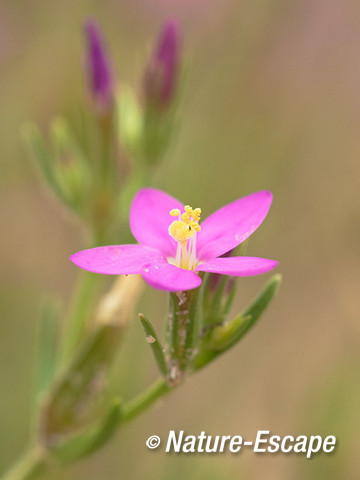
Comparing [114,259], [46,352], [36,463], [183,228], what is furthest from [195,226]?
[36,463]

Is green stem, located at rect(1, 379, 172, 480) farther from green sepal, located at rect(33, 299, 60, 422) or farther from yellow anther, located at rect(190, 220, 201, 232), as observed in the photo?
yellow anther, located at rect(190, 220, 201, 232)

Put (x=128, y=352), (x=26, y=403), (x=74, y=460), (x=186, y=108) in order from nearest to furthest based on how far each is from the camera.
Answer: (x=74, y=460) < (x=128, y=352) < (x=26, y=403) < (x=186, y=108)

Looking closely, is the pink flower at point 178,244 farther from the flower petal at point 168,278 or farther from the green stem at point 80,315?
the green stem at point 80,315

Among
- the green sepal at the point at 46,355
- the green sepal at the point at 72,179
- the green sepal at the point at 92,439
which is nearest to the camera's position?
the green sepal at the point at 92,439

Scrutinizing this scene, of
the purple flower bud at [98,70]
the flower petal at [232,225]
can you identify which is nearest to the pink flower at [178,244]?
the flower petal at [232,225]

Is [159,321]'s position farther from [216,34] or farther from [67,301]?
[216,34]

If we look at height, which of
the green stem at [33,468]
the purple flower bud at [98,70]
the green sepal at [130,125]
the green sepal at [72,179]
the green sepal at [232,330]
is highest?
the purple flower bud at [98,70]

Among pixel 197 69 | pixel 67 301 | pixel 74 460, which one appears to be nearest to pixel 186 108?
pixel 197 69
